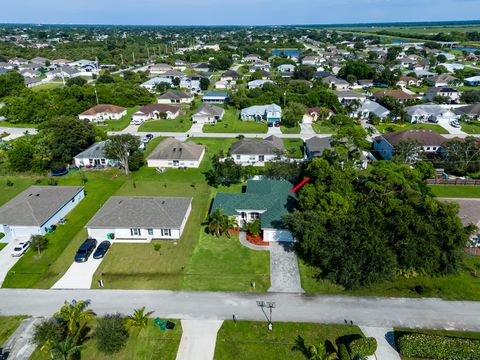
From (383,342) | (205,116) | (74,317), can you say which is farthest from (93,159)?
(383,342)

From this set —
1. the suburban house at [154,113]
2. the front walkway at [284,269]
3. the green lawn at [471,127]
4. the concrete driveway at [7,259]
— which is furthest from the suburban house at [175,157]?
the green lawn at [471,127]

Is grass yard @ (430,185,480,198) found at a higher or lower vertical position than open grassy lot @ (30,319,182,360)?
lower

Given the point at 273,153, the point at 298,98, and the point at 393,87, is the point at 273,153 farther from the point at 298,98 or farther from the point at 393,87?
the point at 393,87

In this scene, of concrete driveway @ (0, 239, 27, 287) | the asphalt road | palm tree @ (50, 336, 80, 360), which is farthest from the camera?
concrete driveway @ (0, 239, 27, 287)

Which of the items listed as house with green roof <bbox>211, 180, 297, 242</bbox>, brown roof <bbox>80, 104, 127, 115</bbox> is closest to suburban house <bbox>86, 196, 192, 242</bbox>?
house with green roof <bbox>211, 180, 297, 242</bbox>

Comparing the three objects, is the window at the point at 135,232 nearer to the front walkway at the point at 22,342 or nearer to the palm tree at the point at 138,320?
the palm tree at the point at 138,320

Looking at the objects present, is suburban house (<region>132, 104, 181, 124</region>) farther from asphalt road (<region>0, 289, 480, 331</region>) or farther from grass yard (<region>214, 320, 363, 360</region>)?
grass yard (<region>214, 320, 363, 360</region>)

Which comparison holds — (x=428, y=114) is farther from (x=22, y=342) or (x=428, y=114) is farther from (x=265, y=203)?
(x=22, y=342)
